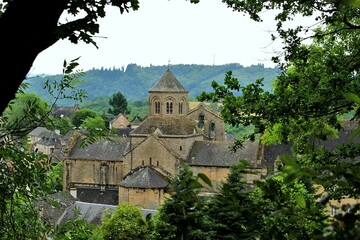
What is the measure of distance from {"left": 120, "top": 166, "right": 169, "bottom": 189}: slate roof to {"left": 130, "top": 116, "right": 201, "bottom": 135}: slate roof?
4.38 meters

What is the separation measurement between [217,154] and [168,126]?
4.76m

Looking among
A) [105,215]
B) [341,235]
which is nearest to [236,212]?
[341,235]

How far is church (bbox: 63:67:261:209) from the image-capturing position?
4106 cm

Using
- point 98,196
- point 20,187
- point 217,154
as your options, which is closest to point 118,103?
point 98,196

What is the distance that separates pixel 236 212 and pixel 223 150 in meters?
41.2

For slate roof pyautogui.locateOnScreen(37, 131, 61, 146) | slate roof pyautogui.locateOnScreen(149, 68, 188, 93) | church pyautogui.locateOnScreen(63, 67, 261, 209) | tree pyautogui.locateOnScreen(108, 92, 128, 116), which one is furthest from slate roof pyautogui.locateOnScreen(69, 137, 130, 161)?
tree pyautogui.locateOnScreen(108, 92, 128, 116)

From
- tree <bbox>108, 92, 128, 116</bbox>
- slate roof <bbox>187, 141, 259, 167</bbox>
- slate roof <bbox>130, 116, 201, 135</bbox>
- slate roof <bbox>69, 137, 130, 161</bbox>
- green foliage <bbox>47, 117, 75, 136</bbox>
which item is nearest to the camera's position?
green foliage <bbox>47, 117, 75, 136</bbox>

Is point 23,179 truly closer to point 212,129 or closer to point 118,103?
point 212,129

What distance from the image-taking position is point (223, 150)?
44.2m

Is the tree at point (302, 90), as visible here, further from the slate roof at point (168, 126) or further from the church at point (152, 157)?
the slate roof at point (168, 126)

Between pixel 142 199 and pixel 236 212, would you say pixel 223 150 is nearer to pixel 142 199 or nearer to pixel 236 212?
pixel 142 199

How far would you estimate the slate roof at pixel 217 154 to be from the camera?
43.2 meters

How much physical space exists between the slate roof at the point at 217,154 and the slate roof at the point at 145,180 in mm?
3786

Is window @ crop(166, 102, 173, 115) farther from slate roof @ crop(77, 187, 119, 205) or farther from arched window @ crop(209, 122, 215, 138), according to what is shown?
arched window @ crop(209, 122, 215, 138)
